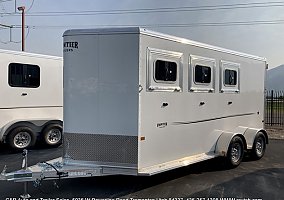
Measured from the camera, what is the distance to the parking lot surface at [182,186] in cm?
624

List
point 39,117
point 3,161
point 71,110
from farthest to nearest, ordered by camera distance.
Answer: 1. point 39,117
2. point 3,161
3. point 71,110

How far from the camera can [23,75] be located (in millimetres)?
10625

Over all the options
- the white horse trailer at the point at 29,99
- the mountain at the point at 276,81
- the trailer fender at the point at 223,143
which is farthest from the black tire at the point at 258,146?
the mountain at the point at 276,81

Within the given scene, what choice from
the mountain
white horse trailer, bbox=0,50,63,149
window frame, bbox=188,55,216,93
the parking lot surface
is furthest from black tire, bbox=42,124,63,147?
the mountain

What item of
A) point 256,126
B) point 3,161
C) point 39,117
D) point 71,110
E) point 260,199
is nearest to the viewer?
point 260,199

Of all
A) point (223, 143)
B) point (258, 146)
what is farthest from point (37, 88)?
point (258, 146)

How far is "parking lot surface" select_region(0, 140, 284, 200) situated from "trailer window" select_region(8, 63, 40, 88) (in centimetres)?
287

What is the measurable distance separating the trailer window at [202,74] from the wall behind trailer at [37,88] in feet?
18.4

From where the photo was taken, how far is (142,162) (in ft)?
20.5

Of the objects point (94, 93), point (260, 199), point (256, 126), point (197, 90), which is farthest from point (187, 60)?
point (256, 126)

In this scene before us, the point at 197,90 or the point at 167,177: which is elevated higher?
the point at 197,90

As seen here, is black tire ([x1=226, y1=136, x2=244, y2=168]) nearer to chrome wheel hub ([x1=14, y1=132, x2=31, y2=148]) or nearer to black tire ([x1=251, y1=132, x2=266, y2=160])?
black tire ([x1=251, y1=132, x2=266, y2=160])

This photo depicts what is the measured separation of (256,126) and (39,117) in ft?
21.5

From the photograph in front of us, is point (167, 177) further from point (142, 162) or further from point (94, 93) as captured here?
point (94, 93)
